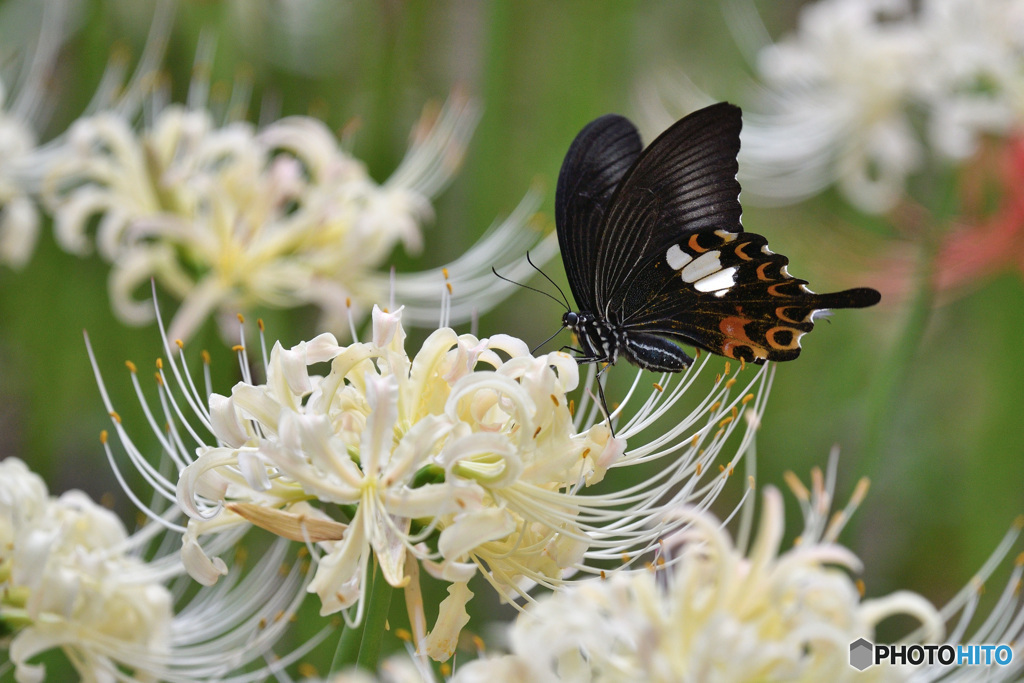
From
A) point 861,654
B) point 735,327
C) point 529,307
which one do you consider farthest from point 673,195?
point 529,307

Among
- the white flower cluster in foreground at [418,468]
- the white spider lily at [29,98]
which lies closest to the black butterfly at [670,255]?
the white flower cluster in foreground at [418,468]

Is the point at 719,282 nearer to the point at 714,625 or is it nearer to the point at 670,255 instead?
the point at 670,255

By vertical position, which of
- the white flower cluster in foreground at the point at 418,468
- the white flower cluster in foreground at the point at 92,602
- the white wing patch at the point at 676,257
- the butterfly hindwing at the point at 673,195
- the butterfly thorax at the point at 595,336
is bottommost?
the white flower cluster in foreground at the point at 92,602

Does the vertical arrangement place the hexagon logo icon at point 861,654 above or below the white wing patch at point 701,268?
below

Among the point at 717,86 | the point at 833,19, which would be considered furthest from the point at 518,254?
the point at 717,86

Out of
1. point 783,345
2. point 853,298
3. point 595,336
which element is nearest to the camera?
point 853,298

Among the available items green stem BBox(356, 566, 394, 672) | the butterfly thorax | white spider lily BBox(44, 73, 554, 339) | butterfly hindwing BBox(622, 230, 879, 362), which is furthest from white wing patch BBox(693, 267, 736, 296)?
green stem BBox(356, 566, 394, 672)

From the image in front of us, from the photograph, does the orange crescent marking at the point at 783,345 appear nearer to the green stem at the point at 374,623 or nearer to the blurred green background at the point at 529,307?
the green stem at the point at 374,623
